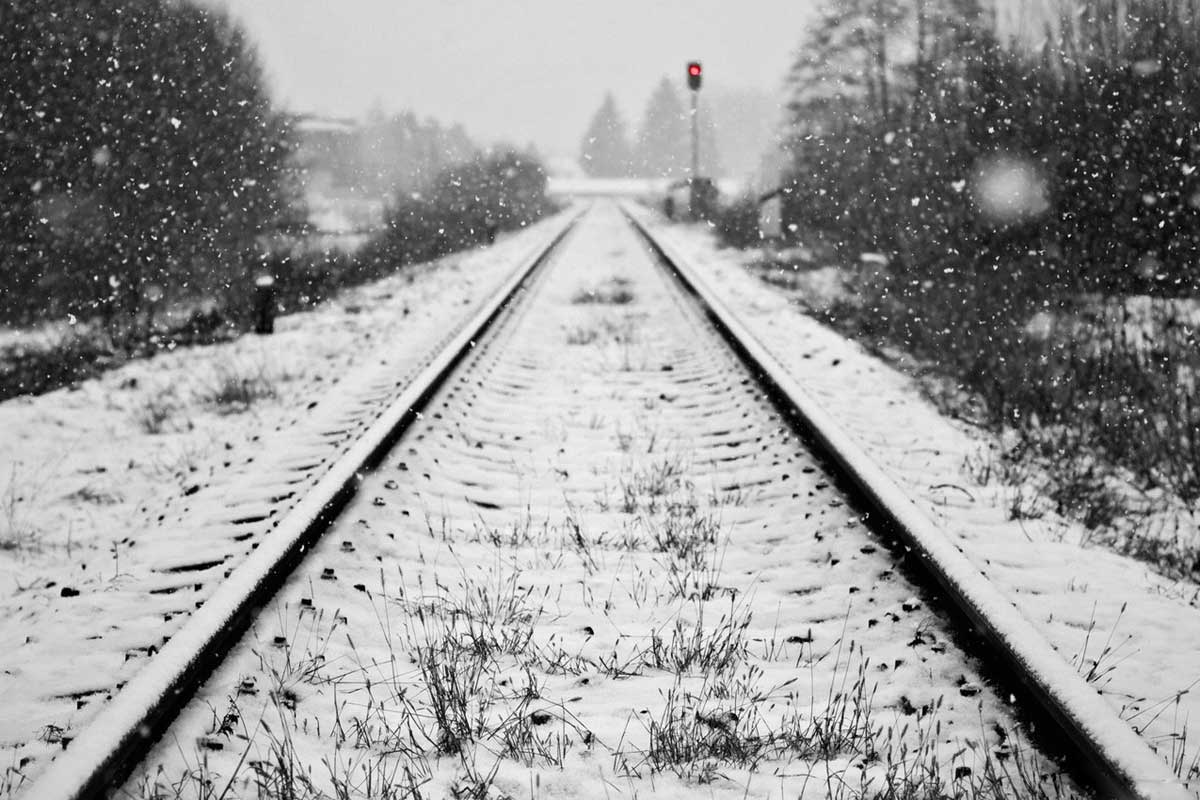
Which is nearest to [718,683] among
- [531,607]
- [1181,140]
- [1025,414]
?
[531,607]

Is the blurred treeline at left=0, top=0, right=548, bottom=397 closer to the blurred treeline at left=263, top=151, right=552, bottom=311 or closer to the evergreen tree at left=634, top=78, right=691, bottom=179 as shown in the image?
the blurred treeline at left=263, top=151, right=552, bottom=311

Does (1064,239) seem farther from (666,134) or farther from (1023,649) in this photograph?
(666,134)

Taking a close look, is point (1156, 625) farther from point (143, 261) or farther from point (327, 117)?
point (327, 117)

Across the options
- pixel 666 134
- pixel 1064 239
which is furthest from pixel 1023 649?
pixel 666 134

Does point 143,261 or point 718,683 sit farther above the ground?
point 143,261

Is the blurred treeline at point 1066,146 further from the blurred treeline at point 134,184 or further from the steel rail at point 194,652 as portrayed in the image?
the blurred treeline at point 134,184

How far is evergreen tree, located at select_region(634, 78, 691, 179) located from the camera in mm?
102500

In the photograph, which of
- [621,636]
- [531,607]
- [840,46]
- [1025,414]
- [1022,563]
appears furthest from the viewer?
[840,46]

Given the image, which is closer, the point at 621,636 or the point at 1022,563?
the point at 621,636

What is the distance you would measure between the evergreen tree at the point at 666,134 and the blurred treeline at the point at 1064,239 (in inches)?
3682

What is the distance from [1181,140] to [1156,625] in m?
6.51

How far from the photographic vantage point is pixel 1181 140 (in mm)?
7766

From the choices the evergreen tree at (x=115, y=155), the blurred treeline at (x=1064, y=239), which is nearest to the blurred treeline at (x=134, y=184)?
the evergreen tree at (x=115, y=155)

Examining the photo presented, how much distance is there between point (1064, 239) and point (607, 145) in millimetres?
107978
